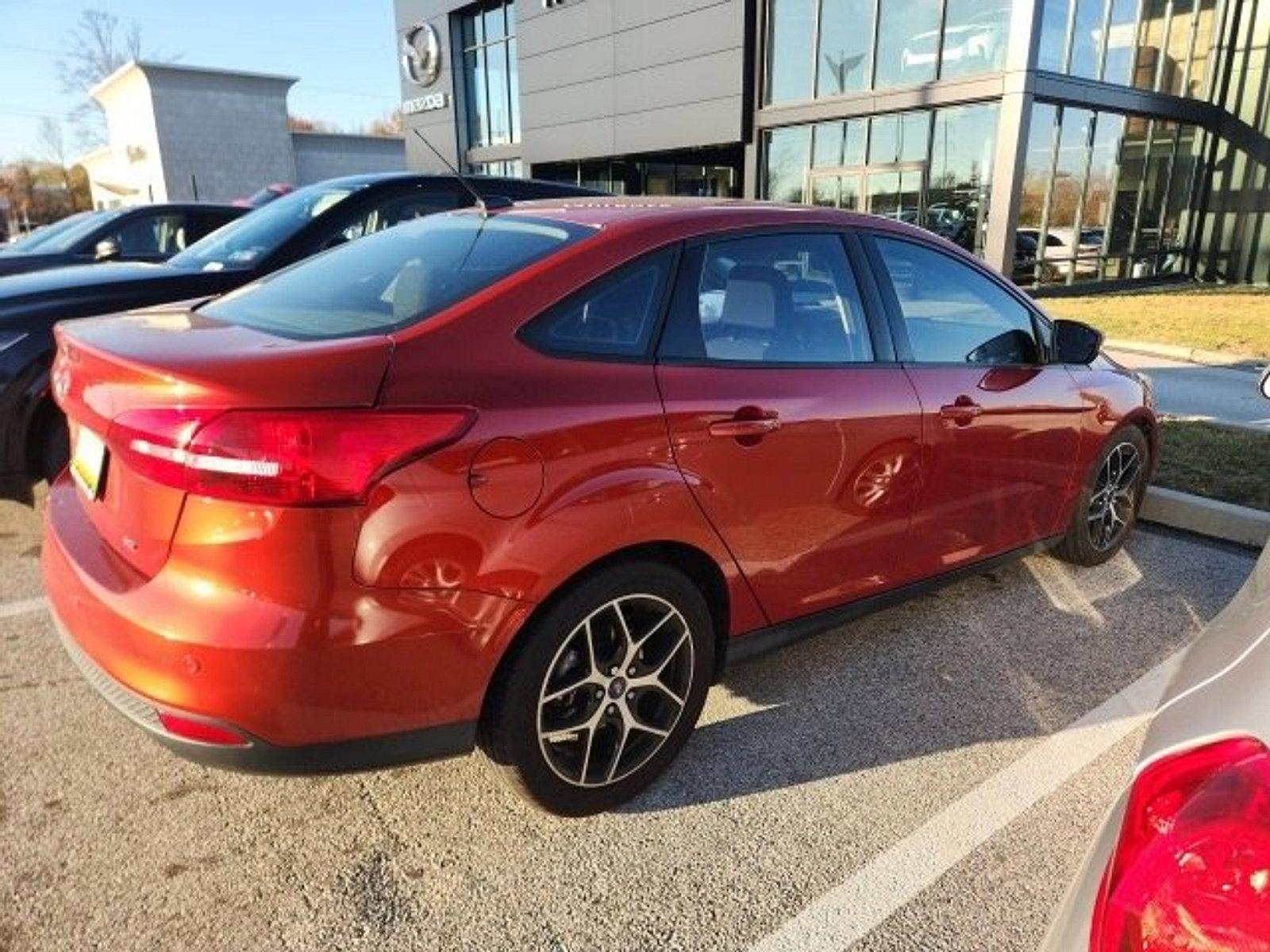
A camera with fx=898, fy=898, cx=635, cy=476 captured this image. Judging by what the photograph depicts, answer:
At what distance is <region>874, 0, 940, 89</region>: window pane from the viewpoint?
16484 millimetres

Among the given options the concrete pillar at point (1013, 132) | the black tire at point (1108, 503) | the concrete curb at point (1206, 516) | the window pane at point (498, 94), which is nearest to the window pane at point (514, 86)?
the window pane at point (498, 94)

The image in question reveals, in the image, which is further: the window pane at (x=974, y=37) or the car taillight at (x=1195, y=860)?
the window pane at (x=974, y=37)

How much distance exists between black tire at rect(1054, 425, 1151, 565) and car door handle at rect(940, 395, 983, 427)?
3.55 feet

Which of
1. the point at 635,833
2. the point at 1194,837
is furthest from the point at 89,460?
the point at 1194,837

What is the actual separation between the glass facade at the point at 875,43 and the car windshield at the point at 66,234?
14.1m

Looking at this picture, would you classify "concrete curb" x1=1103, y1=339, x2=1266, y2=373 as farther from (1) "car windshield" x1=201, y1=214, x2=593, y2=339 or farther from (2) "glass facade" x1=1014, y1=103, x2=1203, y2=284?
(1) "car windshield" x1=201, y1=214, x2=593, y2=339

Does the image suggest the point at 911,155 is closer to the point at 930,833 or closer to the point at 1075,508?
the point at 1075,508

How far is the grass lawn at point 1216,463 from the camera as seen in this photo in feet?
16.4

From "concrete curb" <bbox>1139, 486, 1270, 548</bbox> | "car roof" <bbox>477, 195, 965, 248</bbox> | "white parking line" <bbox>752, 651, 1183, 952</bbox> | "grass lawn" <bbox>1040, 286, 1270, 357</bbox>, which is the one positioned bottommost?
"grass lawn" <bbox>1040, 286, 1270, 357</bbox>

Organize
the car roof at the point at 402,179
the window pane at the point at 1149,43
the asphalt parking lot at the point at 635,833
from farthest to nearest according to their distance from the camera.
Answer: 1. the window pane at the point at 1149,43
2. the car roof at the point at 402,179
3. the asphalt parking lot at the point at 635,833

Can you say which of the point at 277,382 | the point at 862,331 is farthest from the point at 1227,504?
the point at 277,382

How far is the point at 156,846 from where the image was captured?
92.6 inches

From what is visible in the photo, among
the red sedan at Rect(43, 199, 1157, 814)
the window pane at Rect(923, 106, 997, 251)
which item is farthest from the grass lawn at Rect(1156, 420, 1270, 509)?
the window pane at Rect(923, 106, 997, 251)

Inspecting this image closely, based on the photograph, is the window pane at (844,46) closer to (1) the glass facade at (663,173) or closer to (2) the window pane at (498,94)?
(1) the glass facade at (663,173)
